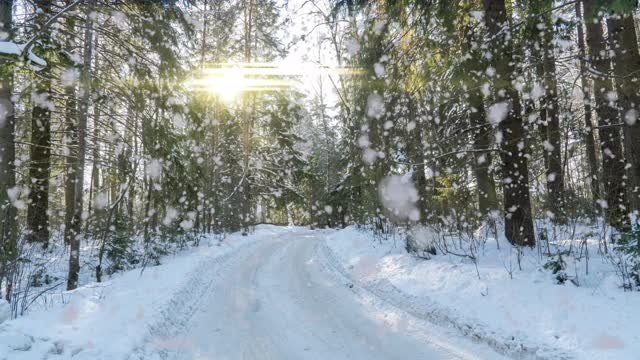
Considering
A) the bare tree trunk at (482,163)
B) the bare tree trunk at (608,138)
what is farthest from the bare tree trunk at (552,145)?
the bare tree trunk at (482,163)

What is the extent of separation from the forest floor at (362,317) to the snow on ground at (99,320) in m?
0.02

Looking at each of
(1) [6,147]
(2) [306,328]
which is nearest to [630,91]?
(2) [306,328]

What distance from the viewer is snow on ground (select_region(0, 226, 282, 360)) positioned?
177 inches

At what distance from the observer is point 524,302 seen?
212 inches

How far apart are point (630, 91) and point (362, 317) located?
508 cm

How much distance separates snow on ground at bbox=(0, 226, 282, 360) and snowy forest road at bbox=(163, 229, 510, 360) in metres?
0.60

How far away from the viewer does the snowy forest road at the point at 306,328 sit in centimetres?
493

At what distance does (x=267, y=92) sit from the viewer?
23531 millimetres

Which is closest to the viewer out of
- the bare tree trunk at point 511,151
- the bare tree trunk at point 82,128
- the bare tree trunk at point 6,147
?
the bare tree trunk at point 6,147

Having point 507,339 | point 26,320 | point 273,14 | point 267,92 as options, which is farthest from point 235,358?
point 273,14

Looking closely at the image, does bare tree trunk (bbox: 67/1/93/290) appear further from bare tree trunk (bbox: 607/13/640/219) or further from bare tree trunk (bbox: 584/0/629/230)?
bare tree trunk (bbox: 584/0/629/230)

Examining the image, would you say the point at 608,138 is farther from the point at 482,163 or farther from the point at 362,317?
the point at 362,317

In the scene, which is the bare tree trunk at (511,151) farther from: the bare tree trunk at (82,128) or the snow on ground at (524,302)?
the bare tree trunk at (82,128)

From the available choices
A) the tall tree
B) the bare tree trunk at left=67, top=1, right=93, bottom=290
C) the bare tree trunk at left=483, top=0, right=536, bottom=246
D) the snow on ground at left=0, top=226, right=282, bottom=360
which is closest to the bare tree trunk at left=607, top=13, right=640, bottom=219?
the tall tree
